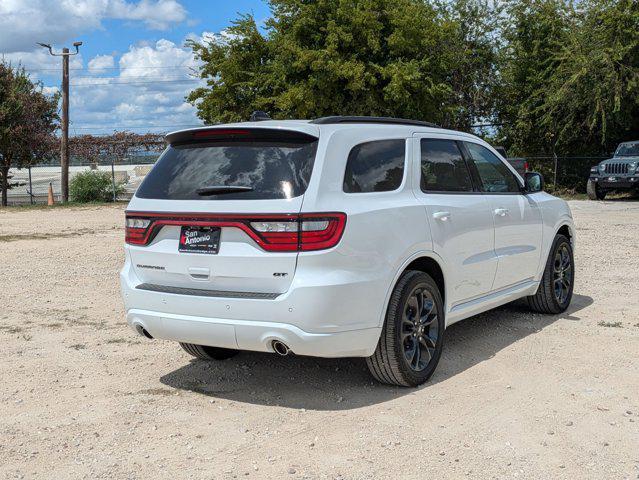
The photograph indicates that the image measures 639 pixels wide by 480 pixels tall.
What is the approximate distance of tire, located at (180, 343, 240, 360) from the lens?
593cm

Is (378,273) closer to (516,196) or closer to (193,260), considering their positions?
(193,260)

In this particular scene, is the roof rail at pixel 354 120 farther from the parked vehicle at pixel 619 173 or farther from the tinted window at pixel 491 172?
the parked vehicle at pixel 619 173

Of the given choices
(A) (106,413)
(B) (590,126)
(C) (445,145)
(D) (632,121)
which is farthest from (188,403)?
(D) (632,121)

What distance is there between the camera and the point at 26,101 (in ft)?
107

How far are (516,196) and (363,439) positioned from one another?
3277 mm

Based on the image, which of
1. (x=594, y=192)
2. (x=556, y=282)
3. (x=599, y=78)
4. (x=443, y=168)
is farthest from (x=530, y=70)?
(x=443, y=168)

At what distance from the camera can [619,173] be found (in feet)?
85.4

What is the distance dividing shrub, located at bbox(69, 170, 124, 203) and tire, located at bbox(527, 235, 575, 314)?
86.9 feet

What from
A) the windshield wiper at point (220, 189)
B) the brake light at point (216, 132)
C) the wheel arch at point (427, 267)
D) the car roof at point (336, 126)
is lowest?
the wheel arch at point (427, 267)

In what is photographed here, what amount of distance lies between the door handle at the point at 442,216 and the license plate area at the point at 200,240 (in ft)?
5.37

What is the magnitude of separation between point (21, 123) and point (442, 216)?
1185 inches

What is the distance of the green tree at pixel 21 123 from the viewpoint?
31547mm

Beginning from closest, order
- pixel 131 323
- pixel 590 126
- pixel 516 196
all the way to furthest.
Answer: pixel 131 323, pixel 516 196, pixel 590 126

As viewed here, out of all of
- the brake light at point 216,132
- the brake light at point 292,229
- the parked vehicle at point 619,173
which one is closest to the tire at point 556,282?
the brake light at point 292,229
